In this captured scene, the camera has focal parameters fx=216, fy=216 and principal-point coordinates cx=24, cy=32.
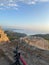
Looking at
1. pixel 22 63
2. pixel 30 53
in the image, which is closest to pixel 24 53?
pixel 30 53

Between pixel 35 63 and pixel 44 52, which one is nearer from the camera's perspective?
pixel 35 63

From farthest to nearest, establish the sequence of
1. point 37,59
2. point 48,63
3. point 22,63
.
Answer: point 37,59 < point 48,63 < point 22,63

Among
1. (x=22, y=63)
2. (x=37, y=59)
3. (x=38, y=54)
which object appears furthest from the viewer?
(x=38, y=54)

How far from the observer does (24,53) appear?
1185 centimetres

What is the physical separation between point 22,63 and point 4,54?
4144 mm

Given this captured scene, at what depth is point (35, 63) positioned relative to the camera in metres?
10.1

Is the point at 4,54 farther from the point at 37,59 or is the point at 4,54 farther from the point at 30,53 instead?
the point at 37,59

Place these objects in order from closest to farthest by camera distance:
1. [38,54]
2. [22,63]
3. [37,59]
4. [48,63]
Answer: [22,63], [48,63], [37,59], [38,54]

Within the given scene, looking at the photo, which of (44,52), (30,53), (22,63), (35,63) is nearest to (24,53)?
(30,53)

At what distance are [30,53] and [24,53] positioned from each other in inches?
12.9

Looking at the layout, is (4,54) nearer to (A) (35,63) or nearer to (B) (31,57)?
(B) (31,57)

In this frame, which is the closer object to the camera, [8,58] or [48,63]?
[48,63]

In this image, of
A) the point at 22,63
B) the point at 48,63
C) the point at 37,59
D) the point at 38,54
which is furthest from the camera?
the point at 38,54

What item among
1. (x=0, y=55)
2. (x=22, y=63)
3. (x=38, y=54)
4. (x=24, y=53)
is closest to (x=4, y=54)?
(x=0, y=55)
